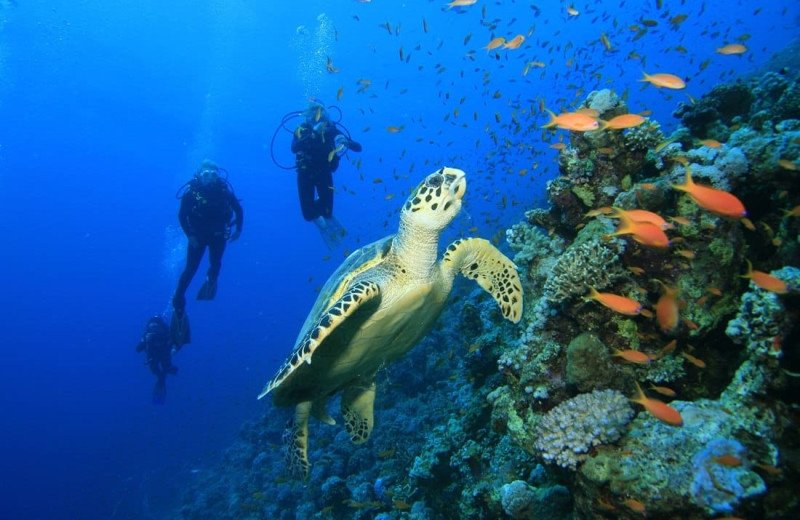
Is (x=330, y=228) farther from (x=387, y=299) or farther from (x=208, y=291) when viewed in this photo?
(x=387, y=299)

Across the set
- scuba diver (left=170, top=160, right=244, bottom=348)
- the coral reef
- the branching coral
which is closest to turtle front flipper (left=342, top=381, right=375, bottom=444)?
the coral reef

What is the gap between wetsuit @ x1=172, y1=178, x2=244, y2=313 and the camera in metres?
11.1

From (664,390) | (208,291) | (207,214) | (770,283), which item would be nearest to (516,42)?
(770,283)

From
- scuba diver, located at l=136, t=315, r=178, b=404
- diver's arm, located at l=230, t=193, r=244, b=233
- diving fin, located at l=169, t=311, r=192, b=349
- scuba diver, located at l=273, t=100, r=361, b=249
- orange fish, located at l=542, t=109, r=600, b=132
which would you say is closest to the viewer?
orange fish, located at l=542, t=109, r=600, b=132

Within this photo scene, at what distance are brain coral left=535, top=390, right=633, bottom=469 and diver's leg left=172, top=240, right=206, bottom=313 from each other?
11.8 meters

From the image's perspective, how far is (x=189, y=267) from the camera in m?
12.3

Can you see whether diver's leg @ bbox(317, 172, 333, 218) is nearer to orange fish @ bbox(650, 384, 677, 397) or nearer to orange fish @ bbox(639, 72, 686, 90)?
orange fish @ bbox(639, 72, 686, 90)

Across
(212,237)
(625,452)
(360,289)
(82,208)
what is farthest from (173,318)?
(82,208)

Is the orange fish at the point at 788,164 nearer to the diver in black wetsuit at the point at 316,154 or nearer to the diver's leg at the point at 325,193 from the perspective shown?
the diver in black wetsuit at the point at 316,154

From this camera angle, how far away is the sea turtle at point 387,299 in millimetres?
3602

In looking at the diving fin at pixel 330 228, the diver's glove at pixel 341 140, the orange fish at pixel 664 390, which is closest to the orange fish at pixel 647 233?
the orange fish at pixel 664 390

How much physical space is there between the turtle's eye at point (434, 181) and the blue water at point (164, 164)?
108ft

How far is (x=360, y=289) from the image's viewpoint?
3.43m

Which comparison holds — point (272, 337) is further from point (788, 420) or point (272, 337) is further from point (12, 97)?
point (12, 97)
